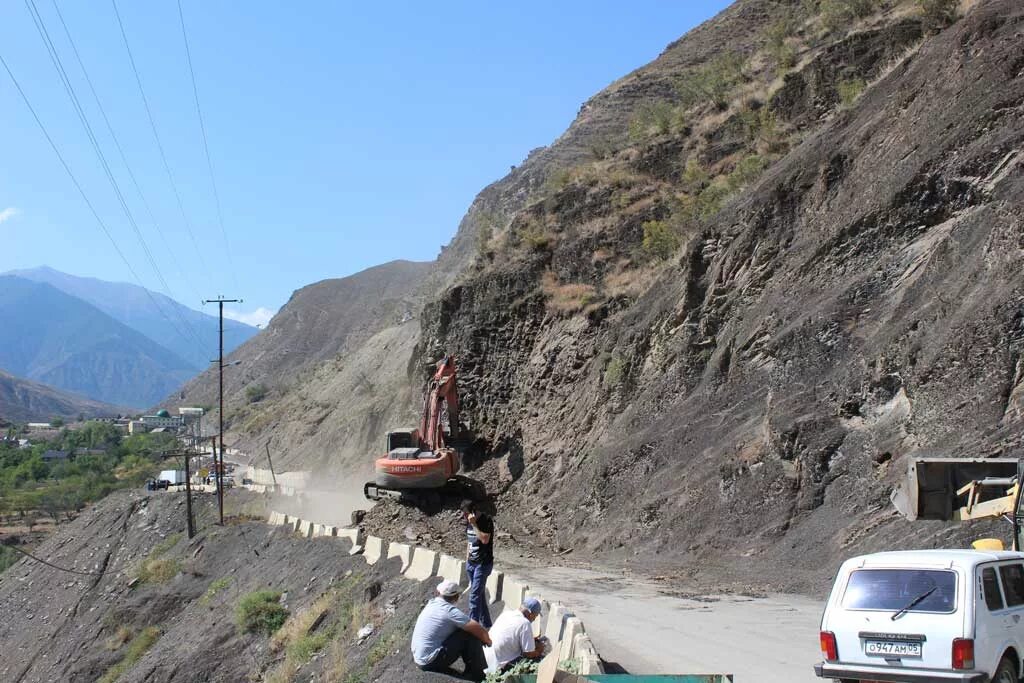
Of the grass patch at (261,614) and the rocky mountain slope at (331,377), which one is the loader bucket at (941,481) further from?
the rocky mountain slope at (331,377)

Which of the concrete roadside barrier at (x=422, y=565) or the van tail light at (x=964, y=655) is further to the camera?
the concrete roadside barrier at (x=422, y=565)

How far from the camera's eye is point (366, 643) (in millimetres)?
17750

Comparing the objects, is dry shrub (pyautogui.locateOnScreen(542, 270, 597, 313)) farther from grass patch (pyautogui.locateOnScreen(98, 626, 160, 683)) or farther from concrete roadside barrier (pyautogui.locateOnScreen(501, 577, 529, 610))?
concrete roadside barrier (pyautogui.locateOnScreen(501, 577, 529, 610))

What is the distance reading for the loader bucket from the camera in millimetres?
12836

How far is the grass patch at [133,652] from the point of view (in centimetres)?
3183

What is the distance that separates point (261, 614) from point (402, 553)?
5705 millimetres

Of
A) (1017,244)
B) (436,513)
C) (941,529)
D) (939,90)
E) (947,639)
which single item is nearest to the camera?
(947,639)

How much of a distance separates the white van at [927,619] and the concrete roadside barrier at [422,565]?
34.3 ft

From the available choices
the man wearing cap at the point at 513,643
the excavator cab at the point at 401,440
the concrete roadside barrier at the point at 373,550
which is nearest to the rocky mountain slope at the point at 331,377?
the excavator cab at the point at 401,440

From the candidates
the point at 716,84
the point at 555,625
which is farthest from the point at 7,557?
the point at 555,625

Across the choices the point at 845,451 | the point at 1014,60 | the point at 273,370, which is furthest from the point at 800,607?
the point at 273,370

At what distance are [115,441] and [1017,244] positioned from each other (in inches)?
5841

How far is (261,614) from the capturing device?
24.8m

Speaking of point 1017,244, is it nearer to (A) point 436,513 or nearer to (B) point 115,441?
(A) point 436,513
